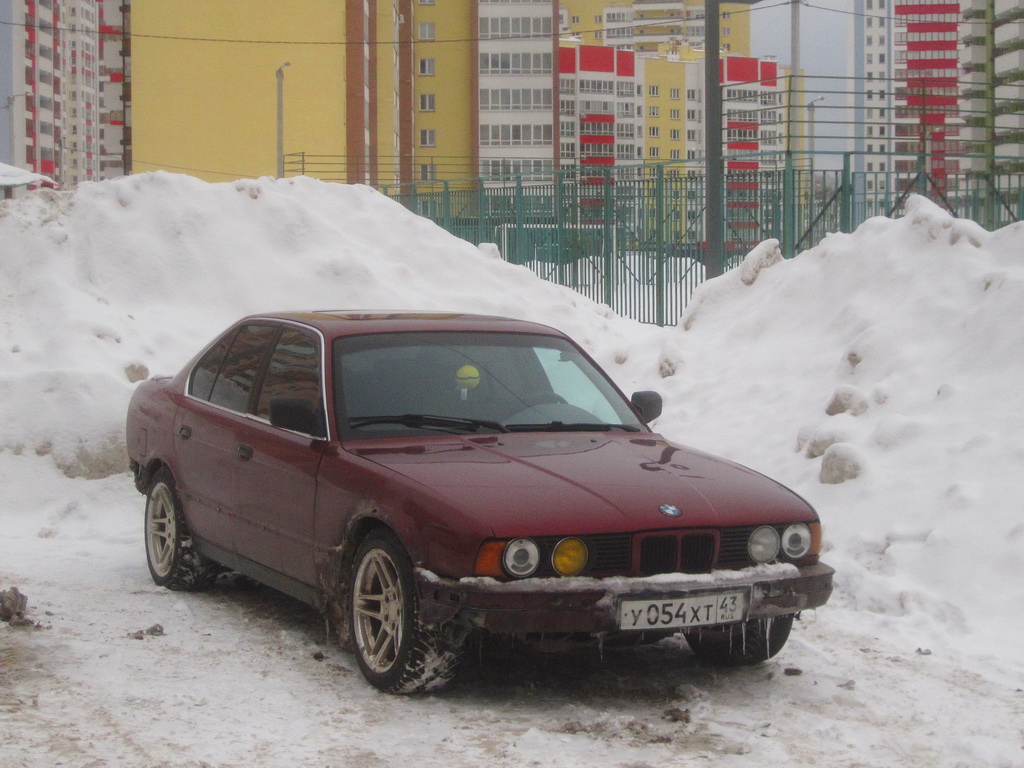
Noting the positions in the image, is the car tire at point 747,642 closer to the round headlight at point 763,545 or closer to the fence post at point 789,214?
the round headlight at point 763,545

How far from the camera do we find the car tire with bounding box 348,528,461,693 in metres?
4.81

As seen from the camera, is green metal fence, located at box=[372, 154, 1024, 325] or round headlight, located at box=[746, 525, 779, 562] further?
green metal fence, located at box=[372, 154, 1024, 325]

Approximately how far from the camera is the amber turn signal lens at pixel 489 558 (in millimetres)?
4609

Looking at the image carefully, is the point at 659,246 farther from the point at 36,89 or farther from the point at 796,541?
the point at 36,89

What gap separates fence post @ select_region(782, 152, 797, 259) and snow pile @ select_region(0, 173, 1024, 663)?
3266 mm

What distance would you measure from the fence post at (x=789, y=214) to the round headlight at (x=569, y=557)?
50.4 ft

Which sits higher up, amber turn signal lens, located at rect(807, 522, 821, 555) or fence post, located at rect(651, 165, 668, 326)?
fence post, located at rect(651, 165, 668, 326)

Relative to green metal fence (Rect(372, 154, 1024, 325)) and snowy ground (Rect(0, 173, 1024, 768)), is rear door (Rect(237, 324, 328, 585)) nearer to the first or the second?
snowy ground (Rect(0, 173, 1024, 768))

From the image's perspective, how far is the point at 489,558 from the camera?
15.1ft

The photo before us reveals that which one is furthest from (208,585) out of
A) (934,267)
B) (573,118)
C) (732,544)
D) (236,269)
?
(573,118)

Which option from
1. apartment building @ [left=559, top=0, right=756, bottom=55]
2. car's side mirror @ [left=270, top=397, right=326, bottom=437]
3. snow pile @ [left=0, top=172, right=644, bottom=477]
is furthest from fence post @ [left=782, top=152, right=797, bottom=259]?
apartment building @ [left=559, top=0, right=756, bottom=55]

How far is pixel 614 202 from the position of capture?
22828mm

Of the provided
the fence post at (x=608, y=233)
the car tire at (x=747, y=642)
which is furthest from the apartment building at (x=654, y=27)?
the car tire at (x=747, y=642)

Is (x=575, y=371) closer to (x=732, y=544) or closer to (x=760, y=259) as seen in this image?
(x=732, y=544)
